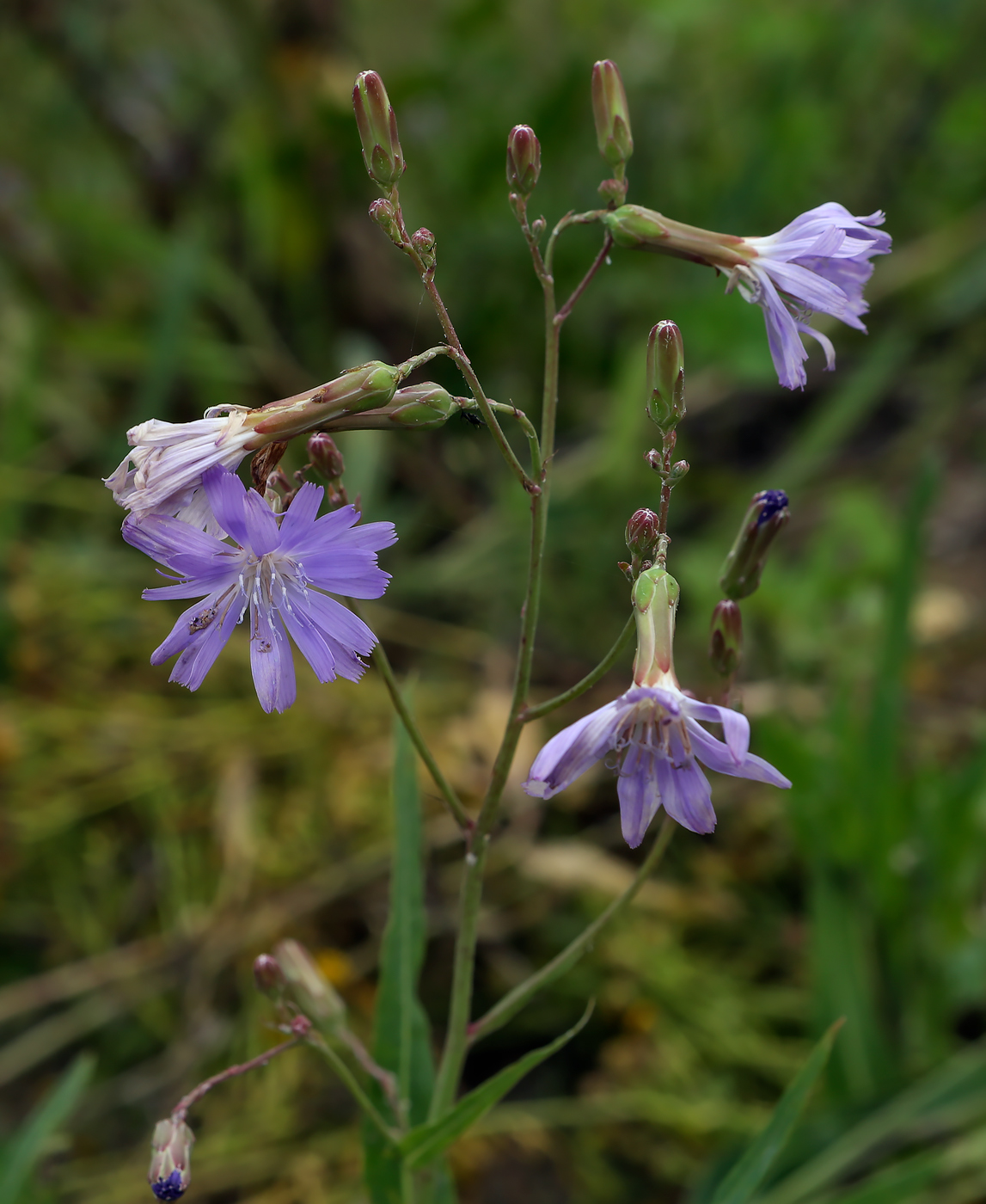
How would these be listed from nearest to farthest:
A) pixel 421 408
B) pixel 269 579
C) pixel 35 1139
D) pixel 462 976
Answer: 1. pixel 421 408
2. pixel 269 579
3. pixel 462 976
4. pixel 35 1139

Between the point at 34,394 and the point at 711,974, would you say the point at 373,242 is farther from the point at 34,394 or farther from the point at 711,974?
the point at 711,974

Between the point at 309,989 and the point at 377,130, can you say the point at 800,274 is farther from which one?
the point at 309,989

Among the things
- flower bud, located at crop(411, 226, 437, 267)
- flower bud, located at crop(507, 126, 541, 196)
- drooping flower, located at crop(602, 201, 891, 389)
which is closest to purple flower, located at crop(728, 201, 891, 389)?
drooping flower, located at crop(602, 201, 891, 389)

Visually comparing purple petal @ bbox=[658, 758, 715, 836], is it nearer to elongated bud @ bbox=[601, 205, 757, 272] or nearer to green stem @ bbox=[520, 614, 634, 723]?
green stem @ bbox=[520, 614, 634, 723]

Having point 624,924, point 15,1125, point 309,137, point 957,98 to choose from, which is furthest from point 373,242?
point 15,1125

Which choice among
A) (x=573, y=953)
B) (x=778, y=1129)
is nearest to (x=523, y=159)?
(x=573, y=953)

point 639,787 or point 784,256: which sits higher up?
point 784,256
